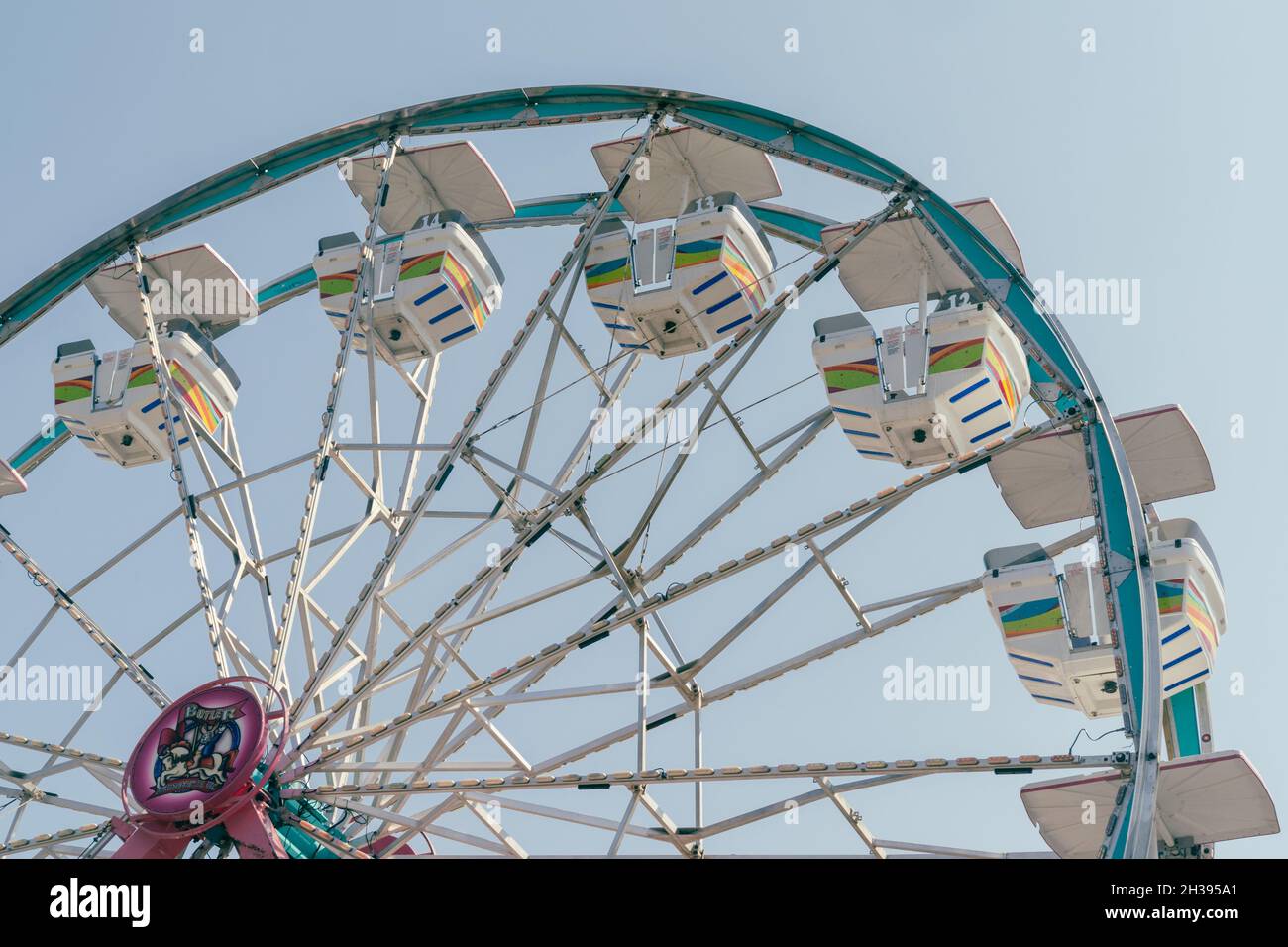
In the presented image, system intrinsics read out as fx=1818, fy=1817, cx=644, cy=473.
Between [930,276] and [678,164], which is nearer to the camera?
[930,276]

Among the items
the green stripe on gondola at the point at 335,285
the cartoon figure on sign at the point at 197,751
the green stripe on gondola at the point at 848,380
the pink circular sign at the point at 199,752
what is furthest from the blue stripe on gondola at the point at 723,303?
the cartoon figure on sign at the point at 197,751

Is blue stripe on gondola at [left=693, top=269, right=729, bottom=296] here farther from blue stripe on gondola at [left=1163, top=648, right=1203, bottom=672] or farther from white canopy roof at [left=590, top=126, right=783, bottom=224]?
blue stripe on gondola at [left=1163, top=648, right=1203, bottom=672]

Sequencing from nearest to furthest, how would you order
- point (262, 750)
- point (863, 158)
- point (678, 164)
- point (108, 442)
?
point (262, 750), point (863, 158), point (678, 164), point (108, 442)

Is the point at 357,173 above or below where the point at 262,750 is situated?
above

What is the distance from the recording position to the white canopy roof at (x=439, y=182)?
1973 centimetres

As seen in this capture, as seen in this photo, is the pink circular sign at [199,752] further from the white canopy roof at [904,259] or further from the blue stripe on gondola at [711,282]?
the white canopy roof at [904,259]

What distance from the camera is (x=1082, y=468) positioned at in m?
17.0

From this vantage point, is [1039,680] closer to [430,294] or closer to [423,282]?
[430,294]

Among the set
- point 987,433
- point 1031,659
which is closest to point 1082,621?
point 1031,659

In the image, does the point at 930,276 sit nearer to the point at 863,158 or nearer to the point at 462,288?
the point at 863,158

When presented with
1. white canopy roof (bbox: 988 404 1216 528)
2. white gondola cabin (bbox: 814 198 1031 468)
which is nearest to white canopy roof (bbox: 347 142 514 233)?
white gondola cabin (bbox: 814 198 1031 468)
